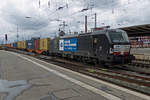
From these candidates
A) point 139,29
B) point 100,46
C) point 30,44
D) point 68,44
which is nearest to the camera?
point 100,46

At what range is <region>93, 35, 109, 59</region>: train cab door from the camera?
10.7m

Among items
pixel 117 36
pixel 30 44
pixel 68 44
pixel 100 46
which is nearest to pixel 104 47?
pixel 100 46

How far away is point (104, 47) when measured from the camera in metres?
10.8

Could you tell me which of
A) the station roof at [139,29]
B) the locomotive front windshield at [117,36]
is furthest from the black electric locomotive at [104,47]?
the station roof at [139,29]

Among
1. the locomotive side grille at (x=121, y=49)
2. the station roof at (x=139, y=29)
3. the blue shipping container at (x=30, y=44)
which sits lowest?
the locomotive side grille at (x=121, y=49)

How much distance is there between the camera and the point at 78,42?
14406mm

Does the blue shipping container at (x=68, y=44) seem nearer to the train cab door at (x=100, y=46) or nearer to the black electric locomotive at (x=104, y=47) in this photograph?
the black electric locomotive at (x=104, y=47)

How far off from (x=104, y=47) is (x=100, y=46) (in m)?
0.51

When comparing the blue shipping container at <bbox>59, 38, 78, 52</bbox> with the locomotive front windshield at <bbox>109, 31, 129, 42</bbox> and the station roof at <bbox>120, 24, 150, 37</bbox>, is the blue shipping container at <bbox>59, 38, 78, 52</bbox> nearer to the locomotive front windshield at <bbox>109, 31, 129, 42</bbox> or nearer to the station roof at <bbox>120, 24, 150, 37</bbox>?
the locomotive front windshield at <bbox>109, 31, 129, 42</bbox>

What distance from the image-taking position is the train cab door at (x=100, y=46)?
1069 cm

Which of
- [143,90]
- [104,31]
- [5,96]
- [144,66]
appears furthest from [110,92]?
[144,66]

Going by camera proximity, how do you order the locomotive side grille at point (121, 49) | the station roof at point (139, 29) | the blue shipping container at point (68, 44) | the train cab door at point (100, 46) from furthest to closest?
the station roof at point (139, 29), the blue shipping container at point (68, 44), the train cab door at point (100, 46), the locomotive side grille at point (121, 49)

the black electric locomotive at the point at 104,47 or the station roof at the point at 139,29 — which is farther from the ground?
the station roof at the point at 139,29

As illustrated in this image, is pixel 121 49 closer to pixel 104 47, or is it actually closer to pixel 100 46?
pixel 104 47
